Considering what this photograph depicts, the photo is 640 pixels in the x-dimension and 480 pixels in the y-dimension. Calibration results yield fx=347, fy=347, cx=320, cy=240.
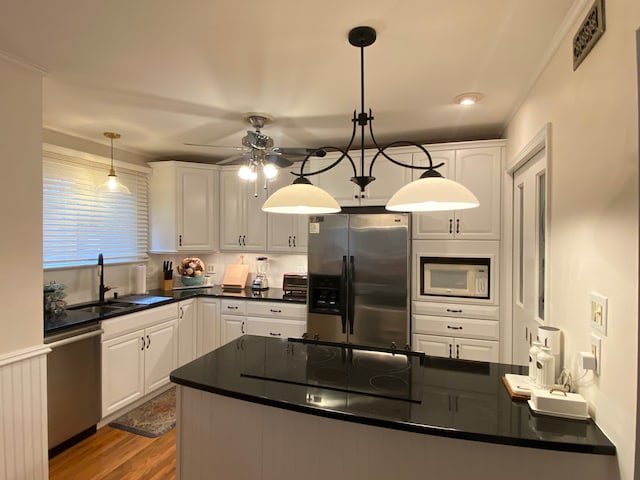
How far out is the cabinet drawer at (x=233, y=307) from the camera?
3.71m

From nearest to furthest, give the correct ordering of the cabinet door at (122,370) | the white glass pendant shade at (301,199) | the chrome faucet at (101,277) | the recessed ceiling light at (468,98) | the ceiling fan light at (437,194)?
1. the ceiling fan light at (437,194)
2. the white glass pendant shade at (301,199)
3. the recessed ceiling light at (468,98)
4. the cabinet door at (122,370)
5. the chrome faucet at (101,277)

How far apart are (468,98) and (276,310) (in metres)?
2.55

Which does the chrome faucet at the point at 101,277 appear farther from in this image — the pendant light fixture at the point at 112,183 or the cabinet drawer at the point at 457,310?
the cabinet drawer at the point at 457,310

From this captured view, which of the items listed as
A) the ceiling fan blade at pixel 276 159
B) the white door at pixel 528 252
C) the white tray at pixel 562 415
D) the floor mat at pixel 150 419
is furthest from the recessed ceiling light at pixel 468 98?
the floor mat at pixel 150 419

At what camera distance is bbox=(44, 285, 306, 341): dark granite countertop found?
8.25ft

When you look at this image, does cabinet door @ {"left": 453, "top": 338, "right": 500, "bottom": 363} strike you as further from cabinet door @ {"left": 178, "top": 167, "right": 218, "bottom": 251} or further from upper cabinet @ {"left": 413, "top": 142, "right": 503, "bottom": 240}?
cabinet door @ {"left": 178, "top": 167, "right": 218, "bottom": 251}

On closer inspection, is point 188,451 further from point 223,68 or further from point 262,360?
point 223,68

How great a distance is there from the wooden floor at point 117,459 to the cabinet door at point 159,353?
551mm

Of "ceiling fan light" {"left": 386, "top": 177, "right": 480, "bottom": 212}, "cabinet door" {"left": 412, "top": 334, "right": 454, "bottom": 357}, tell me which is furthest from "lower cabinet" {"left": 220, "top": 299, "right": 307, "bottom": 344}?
"ceiling fan light" {"left": 386, "top": 177, "right": 480, "bottom": 212}

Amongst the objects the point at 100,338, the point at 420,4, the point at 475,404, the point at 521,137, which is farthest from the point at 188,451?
the point at 521,137

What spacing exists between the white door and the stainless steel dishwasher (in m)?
3.12

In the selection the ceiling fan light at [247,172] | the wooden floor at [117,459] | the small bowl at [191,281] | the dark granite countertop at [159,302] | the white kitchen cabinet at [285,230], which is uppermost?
the ceiling fan light at [247,172]

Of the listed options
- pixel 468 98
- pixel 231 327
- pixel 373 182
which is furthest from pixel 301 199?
pixel 231 327

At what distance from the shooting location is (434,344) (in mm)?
3086
